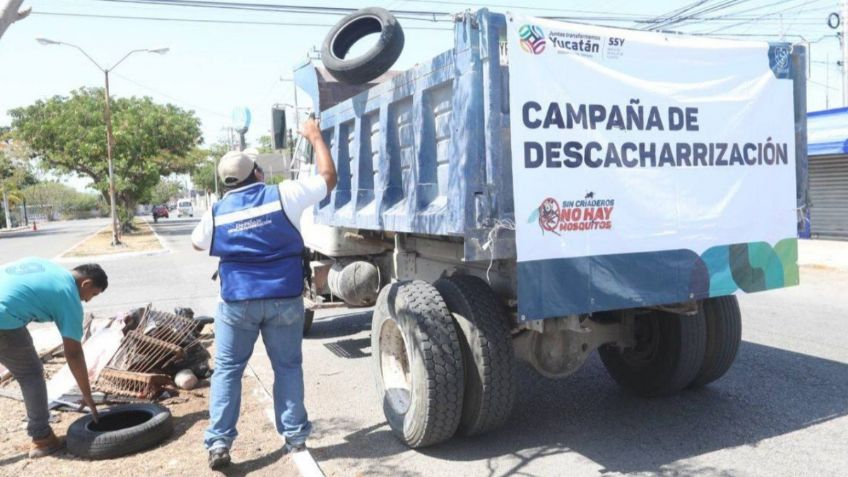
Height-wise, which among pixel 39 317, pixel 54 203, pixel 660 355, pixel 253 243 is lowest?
pixel 660 355

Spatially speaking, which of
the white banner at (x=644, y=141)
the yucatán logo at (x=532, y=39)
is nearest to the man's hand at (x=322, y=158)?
the white banner at (x=644, y=141)

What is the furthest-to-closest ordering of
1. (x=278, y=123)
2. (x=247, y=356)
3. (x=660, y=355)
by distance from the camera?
1. (x=278, y=123)
2. (x=660, y=355)
3. (x=247, y=356)

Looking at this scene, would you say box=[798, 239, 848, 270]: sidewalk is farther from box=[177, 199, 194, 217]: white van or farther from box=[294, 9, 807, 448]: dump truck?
box=[177, 199, 194, 217]: white van

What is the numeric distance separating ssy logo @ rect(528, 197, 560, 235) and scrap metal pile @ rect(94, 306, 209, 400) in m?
3.50

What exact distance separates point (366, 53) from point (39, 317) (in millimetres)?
3000

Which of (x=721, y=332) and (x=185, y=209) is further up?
(x=185, y=209)

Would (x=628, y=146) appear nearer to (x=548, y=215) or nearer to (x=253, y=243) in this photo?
(x=548, y=215)

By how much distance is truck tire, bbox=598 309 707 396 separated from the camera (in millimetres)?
4910

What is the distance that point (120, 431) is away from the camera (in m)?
4.32

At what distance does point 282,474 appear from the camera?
13.1 feet

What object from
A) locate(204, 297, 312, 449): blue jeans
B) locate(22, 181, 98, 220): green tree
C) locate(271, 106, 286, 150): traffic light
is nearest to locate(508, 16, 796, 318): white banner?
locate(204, 297, 312, 449): blue jeans

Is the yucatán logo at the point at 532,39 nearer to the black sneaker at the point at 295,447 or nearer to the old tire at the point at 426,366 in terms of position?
the old tire at the point at 426,366

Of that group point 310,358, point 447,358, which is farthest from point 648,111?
point 310,358

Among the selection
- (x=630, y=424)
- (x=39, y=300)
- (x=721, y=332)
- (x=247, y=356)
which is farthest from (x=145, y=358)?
(x=721, y=332)
